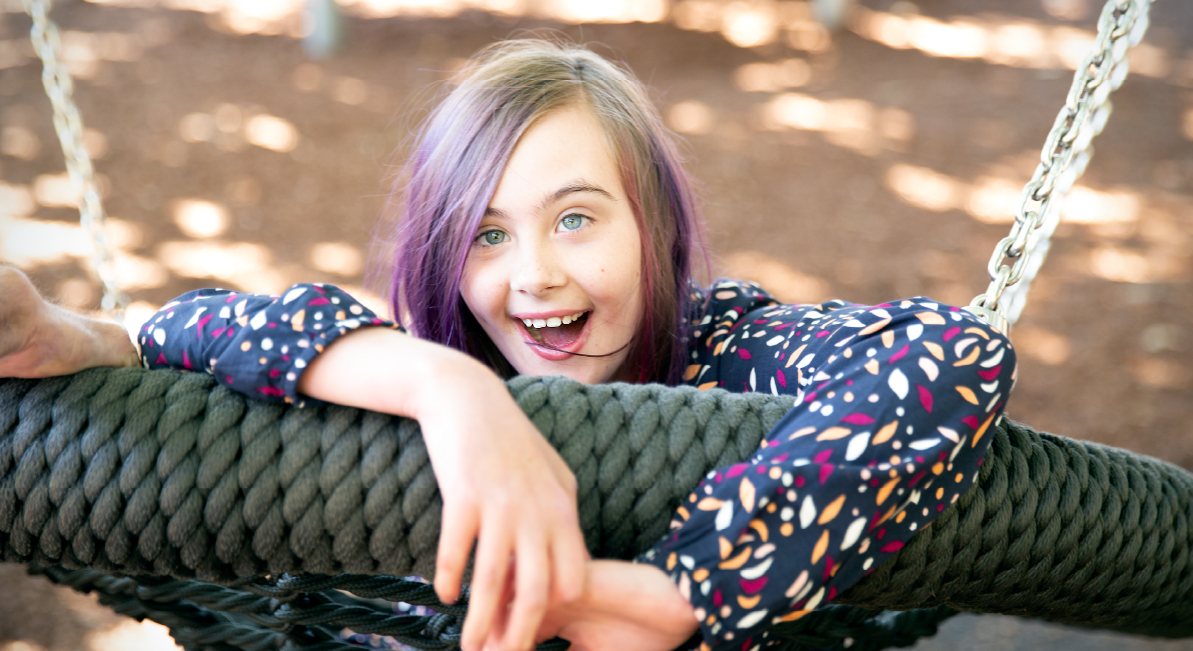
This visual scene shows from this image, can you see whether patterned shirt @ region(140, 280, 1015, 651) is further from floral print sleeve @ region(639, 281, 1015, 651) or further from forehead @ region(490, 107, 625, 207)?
forehead @ region(490, 107, 625, 207)

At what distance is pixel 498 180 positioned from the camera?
0.92m

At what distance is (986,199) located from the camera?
321cm

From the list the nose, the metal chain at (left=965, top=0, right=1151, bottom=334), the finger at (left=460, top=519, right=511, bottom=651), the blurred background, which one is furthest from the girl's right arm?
the blurred background

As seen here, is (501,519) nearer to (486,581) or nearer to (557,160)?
(486,581)

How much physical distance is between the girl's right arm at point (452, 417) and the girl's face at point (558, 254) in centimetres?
30

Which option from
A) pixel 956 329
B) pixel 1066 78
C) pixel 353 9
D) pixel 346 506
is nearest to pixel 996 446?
pixel 956 329

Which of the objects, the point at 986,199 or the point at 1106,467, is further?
the point at 986,199

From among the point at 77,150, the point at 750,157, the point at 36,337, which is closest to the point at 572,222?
the point at 36,337

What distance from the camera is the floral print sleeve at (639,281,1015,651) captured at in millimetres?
546

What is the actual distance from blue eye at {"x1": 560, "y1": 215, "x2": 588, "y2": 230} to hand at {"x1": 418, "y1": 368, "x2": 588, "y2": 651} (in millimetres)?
399

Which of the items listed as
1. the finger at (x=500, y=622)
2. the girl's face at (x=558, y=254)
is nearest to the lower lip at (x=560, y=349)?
the girl's face at (x=558, y=254)

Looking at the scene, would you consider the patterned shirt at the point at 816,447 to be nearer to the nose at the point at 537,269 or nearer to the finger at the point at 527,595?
the finger at the point at 527,595

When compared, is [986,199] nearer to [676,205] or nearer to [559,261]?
[676,205]

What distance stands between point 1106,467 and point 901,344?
22 centimetres
